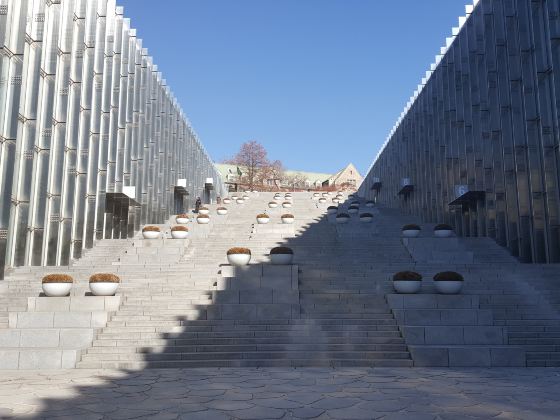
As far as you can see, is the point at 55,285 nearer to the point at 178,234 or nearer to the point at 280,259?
the point at 280,259

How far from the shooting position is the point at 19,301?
62.7 ft

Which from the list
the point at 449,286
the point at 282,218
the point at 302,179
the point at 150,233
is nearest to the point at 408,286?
the point at 449,286

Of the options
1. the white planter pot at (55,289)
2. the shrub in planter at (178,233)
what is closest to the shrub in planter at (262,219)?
the shrub in planter at (178,233)

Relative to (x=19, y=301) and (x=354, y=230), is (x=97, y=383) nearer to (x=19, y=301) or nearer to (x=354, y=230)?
(x=19, y=301)

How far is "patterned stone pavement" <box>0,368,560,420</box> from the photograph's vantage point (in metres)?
8.98

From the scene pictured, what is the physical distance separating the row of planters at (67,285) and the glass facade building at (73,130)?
A: 7.02 m

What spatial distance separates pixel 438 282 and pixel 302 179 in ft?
437

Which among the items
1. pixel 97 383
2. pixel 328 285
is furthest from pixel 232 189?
pixel 97 383

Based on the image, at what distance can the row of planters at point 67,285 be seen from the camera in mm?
16969

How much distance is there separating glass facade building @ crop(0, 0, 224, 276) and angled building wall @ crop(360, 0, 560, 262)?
22.6 meters

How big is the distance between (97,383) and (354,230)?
70.1ft

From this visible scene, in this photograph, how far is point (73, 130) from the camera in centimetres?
3006

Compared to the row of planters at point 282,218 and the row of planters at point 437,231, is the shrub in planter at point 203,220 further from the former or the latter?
the row of planters at point 437,231

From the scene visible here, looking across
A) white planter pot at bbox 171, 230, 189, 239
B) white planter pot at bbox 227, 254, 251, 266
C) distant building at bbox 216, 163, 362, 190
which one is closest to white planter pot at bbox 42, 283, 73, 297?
white planter pot at bbox 227, 254, 251, 266
